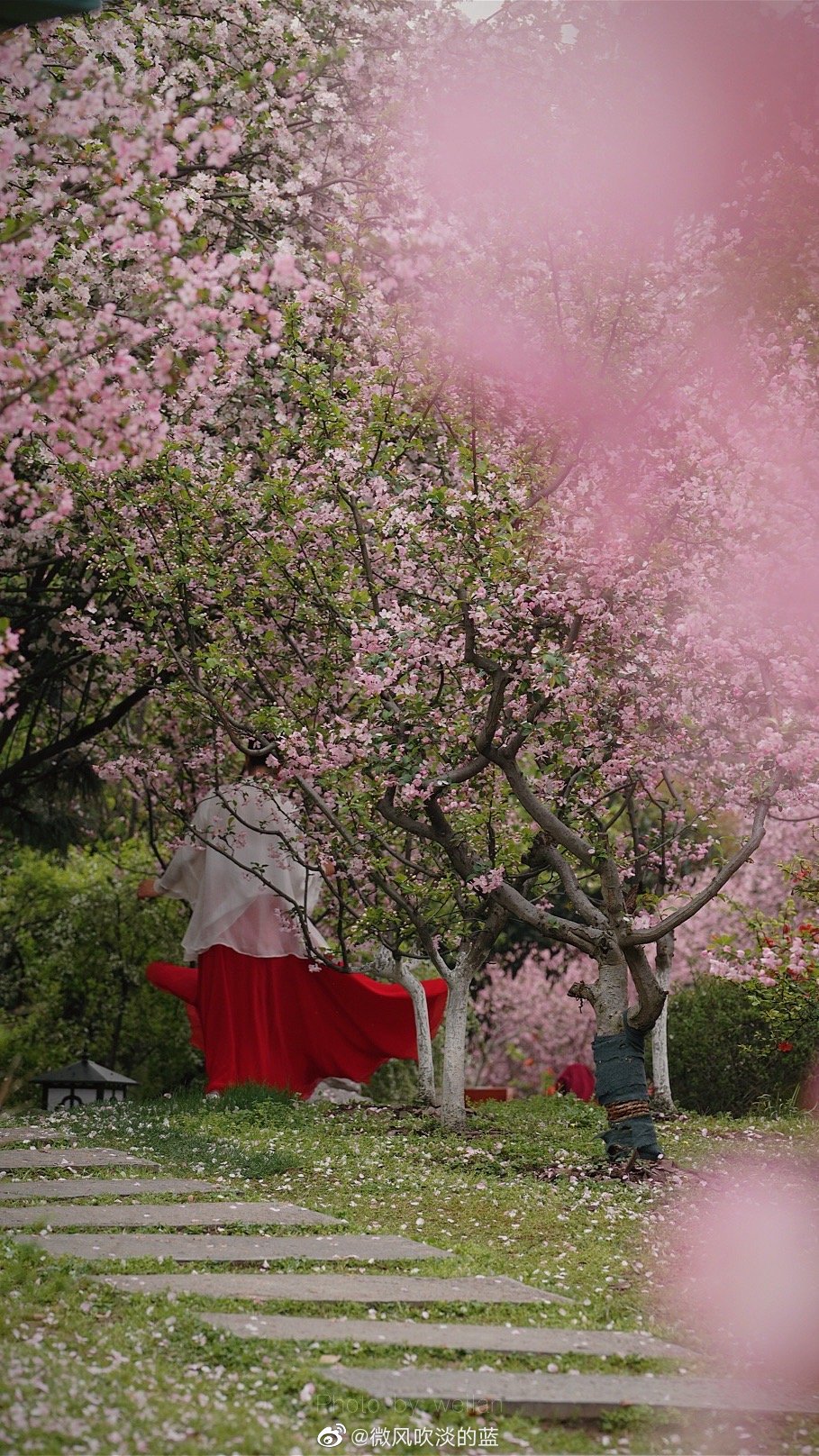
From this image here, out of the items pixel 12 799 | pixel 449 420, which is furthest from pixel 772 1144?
pixel 12 799

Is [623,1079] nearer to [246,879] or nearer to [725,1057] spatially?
[246,879]

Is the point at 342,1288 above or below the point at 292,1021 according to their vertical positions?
below

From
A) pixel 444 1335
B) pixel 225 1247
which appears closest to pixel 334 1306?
pixel 444 1335

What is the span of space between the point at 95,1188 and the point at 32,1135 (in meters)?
2.04

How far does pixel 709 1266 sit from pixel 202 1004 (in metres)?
5.37

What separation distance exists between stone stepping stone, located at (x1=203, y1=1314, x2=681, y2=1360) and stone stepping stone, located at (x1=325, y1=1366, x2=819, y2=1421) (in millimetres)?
172

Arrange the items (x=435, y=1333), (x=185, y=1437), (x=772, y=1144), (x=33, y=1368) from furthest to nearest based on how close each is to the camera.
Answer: (x=772, y=1144)
(x=435, y=1333)
(x=33, y=1368)
(x=185, y=1437)

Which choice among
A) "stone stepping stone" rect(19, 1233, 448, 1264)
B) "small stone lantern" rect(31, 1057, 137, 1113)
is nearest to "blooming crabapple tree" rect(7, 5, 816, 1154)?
"stone stepping stone" rect(19, 1233, 448, 1264)

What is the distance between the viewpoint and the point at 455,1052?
842 cm

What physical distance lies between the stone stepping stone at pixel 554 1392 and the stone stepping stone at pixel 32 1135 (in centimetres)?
444

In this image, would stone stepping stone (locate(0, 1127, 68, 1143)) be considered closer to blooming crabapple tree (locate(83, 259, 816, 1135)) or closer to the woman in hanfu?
the woman in hanfu

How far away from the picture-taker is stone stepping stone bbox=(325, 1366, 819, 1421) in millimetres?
3510

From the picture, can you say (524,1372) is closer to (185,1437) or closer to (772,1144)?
(185,1437)

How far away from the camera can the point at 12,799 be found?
12.0m
